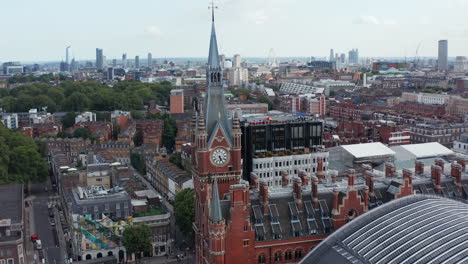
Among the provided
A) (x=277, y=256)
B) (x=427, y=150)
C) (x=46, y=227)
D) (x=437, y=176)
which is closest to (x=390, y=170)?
(x=437, y=176)

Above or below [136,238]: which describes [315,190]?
above

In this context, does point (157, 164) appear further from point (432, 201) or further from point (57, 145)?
point (432, 201)

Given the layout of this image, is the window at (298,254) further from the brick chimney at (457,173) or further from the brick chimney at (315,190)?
the brick chimney at (457,173)

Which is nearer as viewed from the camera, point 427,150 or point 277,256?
point 277,256

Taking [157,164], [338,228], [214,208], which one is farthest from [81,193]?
[338,228]

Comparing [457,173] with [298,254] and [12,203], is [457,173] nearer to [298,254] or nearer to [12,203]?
[298,254]

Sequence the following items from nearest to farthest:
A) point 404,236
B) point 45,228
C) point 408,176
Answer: point 404,236
point 408,176
point 45,228


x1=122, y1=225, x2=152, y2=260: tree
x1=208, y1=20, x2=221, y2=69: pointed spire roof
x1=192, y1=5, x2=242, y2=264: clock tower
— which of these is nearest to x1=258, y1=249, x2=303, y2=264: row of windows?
x1=192, y1=5, x2=242, y2=264: clock tower
